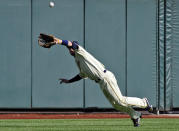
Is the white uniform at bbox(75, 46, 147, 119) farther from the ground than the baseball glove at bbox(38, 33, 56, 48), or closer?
closer

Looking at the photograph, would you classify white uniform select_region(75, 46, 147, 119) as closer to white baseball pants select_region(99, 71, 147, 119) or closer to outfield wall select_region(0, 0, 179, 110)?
white baseball pants select_region(99, 71, 147, 119)

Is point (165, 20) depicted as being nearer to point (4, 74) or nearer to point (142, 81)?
point (142, 81)

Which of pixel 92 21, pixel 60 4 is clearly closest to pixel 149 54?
pixel 92 21

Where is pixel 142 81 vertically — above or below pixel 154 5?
below

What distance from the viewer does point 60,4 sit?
785 inches

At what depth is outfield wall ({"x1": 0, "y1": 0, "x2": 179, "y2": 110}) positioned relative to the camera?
1986cm

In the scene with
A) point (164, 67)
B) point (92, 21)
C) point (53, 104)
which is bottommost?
point (53, 104)

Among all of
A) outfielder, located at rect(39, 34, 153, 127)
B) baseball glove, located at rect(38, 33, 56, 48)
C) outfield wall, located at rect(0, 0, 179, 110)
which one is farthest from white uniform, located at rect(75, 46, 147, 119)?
outfield wall, located at rect(0, 0, 179, 110)

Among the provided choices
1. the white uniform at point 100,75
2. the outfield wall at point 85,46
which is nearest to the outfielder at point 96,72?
the white uniform at point 100,75

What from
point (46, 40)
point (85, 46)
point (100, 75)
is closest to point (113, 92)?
point (100, 75)

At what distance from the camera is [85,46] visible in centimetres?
1984

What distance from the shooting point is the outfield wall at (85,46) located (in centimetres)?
1986

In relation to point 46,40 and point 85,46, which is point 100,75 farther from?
point 85,46

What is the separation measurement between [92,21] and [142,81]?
2640 millimetres
